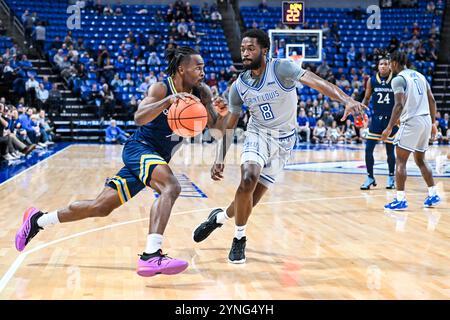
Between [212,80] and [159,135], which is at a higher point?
[159,135]

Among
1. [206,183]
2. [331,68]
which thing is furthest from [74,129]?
[206,183]

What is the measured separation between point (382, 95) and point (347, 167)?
3752mm

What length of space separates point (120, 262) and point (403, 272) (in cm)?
201

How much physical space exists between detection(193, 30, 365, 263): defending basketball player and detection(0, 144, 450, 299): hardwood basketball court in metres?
0.46

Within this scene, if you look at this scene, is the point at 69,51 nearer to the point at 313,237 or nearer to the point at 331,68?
the point at 331,68

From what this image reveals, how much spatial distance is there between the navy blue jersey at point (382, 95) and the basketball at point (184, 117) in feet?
16.7

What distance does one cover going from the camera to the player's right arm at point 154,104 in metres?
4.12

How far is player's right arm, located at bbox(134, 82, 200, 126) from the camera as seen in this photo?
412 cm

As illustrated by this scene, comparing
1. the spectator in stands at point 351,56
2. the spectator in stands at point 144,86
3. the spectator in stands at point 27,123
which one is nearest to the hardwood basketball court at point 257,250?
the spectator in stands at point 27,123

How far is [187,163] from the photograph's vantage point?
13.5 m

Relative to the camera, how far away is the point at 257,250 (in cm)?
512

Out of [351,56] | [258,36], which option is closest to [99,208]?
[258,36]

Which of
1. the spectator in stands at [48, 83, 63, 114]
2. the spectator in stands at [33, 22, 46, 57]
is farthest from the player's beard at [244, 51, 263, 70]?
the spectator in stands at [33, 22, 46, 57]

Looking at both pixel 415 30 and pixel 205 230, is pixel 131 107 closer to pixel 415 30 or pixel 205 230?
pixel 415 30
